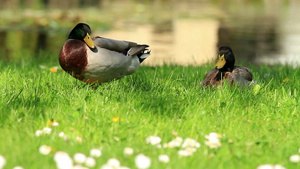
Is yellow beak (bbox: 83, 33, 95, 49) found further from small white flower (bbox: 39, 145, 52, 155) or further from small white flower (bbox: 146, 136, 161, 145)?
small white flower (bbox: 39, 145, 52, 155)

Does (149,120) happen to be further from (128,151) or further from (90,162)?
(90,162)

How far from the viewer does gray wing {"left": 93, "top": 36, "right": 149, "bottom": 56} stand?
16.7 ft

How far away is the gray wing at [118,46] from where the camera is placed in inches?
200

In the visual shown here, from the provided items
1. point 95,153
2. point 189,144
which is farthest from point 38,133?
point 189,144

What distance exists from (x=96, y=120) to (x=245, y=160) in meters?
1.30

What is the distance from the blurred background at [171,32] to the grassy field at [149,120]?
355 centimetres

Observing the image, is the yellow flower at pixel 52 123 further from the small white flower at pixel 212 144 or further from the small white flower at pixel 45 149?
the small white flower at pixel 212 144

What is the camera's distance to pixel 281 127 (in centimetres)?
435

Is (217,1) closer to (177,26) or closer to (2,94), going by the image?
(177,26)

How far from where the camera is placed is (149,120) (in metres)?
4.22

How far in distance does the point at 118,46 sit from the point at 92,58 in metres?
0.46

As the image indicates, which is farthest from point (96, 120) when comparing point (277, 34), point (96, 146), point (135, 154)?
point (277, 34)

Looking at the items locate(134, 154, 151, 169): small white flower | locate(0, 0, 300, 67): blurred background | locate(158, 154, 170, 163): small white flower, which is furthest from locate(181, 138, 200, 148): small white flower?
locate(0, 0, 300, 67): blurred background

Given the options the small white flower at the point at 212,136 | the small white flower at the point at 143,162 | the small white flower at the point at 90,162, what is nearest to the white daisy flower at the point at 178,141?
the small white flower at the point at 212,136
